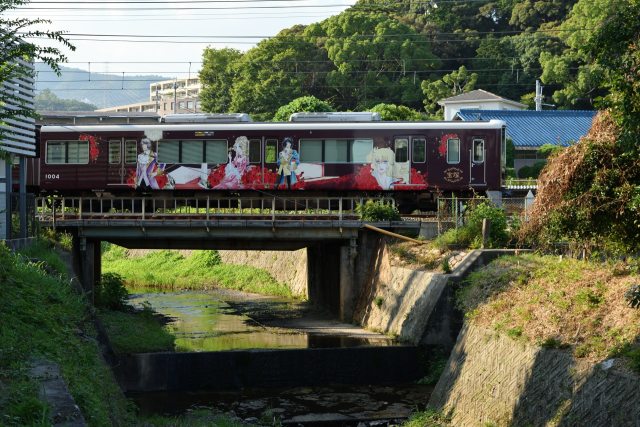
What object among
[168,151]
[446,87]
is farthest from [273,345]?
[446,87]

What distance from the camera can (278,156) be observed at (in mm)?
30469

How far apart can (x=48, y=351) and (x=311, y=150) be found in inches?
723

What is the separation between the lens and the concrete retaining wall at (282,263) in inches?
1518

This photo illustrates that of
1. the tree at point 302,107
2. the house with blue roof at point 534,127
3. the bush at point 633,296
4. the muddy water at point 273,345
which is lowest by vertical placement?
the muddy water at point 273,345

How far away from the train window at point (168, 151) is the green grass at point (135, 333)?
5.60 meters

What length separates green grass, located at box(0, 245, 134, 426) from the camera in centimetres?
947

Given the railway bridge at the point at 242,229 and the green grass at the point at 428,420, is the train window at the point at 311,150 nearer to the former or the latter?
the railway bridge at the point at 242,229

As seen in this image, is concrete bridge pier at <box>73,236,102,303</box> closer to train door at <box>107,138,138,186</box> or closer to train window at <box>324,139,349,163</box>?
train door at <box>107,138,138,186</box>

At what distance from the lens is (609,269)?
17.6 meters

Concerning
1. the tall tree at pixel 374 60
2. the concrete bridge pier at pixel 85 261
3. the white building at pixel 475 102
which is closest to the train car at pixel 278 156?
the concrete bridge pier at pixel 85 261

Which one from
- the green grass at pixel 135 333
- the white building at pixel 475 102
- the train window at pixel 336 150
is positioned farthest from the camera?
the white building at pixel 475 102

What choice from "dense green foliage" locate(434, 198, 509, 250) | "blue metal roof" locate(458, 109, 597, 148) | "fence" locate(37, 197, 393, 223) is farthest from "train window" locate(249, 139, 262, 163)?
"blue metal roof" locate(458, 109, 597, 148)

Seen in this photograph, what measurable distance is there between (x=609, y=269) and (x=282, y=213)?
13452mm

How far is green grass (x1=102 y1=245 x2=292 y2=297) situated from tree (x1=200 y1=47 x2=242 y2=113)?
23939 millimetres
